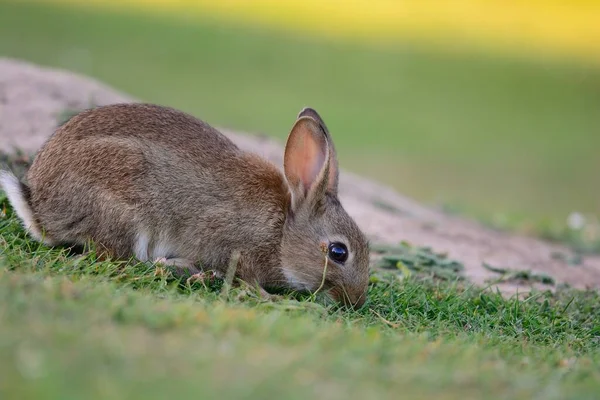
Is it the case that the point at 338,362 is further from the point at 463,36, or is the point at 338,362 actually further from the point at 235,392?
the point at 463,36

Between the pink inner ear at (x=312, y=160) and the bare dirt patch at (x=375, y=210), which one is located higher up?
the pink inner ear at (x=312, y=160)

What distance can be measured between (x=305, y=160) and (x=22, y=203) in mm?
1805

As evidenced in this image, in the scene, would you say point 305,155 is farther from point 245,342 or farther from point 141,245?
point 245,342

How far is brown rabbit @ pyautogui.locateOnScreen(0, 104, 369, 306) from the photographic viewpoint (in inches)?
210

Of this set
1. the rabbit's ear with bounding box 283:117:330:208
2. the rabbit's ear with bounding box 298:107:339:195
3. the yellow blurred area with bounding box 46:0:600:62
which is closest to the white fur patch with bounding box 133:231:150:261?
the rabbit's ear with bounding box 283:117:330:208

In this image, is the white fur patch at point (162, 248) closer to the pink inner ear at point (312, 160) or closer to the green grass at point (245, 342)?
the green grass at point (245, 342)

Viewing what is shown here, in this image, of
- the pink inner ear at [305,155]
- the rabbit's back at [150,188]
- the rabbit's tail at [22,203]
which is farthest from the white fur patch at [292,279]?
the rabbit's tail at [22,203]

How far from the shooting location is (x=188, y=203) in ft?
18.1

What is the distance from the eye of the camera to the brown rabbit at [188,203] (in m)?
5.32

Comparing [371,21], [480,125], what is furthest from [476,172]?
[371,21]

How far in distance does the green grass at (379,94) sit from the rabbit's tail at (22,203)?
30.4 ft

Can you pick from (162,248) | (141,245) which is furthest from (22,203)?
(162,248)

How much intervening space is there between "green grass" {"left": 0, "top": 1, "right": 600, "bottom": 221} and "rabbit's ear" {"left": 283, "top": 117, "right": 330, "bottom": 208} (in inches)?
353

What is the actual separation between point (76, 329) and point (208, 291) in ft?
6.48
